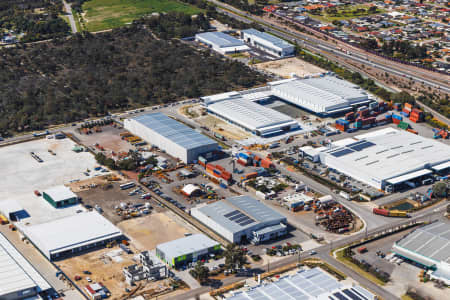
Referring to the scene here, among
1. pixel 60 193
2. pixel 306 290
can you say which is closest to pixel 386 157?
pixel 306 290

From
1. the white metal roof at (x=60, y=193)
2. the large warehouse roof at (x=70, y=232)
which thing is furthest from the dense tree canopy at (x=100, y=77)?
the large warehouse roof at (x=70, y=232)

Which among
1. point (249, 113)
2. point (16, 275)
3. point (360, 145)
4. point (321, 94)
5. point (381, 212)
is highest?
point (321, 94)

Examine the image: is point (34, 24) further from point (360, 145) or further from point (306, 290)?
point (306, 290)

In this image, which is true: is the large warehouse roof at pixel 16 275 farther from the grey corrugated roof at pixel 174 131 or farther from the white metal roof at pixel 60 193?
the grey corrugated roof at pixel 174 131

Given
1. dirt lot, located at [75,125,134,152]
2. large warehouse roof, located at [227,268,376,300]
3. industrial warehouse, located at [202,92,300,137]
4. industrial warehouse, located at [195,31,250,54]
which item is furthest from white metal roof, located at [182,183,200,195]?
industrial warehouse, located at [195,31,250,54]

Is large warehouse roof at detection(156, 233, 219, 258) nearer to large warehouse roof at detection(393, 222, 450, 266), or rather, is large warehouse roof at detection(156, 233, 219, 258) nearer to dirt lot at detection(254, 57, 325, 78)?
large warehouse roof at detection(393, 222, 450, 266)

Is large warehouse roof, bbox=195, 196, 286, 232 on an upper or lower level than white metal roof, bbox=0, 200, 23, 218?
upper

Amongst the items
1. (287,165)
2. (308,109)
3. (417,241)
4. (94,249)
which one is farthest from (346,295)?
(308,109)
